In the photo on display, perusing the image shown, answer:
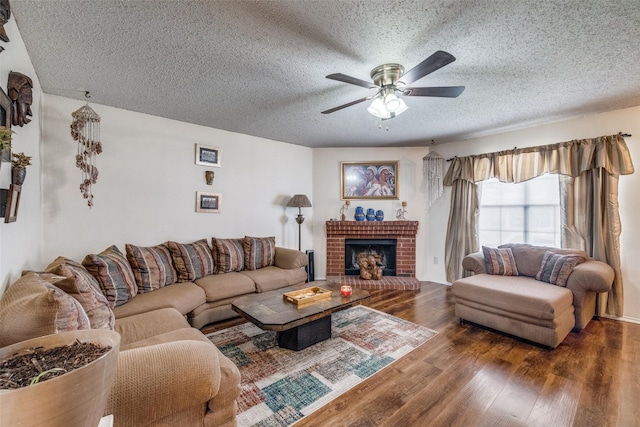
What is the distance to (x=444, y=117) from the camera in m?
3.27

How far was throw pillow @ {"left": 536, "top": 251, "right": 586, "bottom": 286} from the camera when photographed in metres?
2.69

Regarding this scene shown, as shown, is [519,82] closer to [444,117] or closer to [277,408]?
[444,117]

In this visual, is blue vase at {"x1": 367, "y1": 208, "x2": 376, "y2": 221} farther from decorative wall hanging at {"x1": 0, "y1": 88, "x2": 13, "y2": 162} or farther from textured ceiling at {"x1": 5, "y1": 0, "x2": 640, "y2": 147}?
decorative wall hanging at {"x1": 0, "y1": 88, "x2": 13, "y2": 162}

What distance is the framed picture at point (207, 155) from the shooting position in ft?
11.7

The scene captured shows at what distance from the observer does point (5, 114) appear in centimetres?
152

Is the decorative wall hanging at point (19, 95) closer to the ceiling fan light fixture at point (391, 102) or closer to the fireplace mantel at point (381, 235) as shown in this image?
the ceiling fan light fixture at point (391, 102)

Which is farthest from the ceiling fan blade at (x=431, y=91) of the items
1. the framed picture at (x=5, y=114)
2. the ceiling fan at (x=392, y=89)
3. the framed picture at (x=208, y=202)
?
the framed picture at (x=208, y=202)

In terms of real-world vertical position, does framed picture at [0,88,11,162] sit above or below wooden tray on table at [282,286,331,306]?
above

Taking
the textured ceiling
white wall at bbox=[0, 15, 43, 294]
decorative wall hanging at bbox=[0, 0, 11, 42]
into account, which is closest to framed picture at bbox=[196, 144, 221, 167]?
the textured ceiling

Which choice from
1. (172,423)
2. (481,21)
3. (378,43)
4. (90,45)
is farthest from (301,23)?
(172,423)

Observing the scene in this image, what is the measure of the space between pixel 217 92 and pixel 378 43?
161 cm

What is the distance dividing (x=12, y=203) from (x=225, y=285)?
1776mm

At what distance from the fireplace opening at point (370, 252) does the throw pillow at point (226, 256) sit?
1.94 metres

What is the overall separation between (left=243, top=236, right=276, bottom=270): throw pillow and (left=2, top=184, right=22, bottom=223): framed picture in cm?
220
